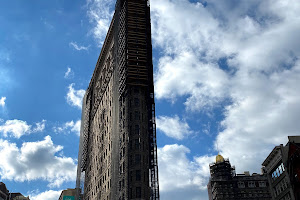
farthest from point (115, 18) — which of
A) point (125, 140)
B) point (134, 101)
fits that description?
point (125, 140)

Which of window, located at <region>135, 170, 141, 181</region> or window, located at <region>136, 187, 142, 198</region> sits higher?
window, located at <region>135, 170, 141, 181</region>

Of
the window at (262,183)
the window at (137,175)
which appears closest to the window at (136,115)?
the window at (137,175)

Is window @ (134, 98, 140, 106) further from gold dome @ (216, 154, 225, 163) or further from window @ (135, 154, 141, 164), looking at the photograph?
gold dome @ (216, 154, 225, 163)

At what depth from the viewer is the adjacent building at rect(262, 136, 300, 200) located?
6010 centimetres

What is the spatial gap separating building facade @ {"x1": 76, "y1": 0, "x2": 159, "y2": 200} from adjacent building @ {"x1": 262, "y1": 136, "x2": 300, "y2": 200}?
2536 cm

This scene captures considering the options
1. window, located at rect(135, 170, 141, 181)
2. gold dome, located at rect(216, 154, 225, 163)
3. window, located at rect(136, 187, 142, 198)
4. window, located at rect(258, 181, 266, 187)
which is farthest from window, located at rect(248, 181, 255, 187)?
window, located at rect(136, 187, 142, 198)

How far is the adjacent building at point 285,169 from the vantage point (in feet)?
197

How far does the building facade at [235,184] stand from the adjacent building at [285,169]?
6067cm

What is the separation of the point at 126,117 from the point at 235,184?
75.4m

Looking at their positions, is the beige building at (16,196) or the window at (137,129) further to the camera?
the beige building at (16,196)

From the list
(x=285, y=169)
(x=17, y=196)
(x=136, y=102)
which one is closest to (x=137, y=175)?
(x=136, y=102)

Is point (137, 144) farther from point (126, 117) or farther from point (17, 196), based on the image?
point (17, 196)

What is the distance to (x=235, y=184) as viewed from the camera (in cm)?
13250

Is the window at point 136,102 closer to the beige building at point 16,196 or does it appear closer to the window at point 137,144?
the window at point 137,144
